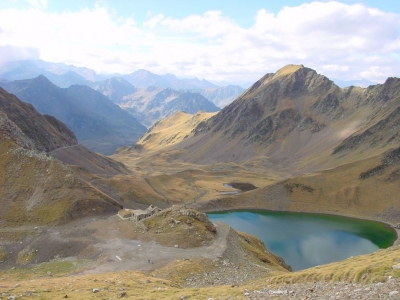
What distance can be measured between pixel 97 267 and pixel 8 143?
195 ft

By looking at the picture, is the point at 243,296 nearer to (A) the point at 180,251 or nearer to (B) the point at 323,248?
(A) the point at 180,251

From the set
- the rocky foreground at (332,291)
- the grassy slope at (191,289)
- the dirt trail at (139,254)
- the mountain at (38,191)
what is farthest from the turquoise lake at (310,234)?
the rocky foreground at (332,291)

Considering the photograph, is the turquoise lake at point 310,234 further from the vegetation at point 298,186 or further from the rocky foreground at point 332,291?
the rocky foreground at point 332,291

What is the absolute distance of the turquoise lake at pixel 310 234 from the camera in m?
100

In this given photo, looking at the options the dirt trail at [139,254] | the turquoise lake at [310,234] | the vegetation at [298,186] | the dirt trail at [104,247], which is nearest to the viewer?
the dirt trail at [139,254]

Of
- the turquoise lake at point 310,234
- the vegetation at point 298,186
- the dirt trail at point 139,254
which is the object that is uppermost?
the dirt trail at point 139,254

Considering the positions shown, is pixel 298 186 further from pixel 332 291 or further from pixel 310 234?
pixel 332 291

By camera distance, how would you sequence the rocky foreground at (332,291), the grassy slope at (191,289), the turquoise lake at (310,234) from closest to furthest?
the rocky foreground at (332,291), the grassy slope at (191,289), the turquoise lake at (310,234)

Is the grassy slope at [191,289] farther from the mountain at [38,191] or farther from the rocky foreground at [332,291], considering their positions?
the mountain at [38,191]

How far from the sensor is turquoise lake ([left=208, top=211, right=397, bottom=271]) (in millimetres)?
100062

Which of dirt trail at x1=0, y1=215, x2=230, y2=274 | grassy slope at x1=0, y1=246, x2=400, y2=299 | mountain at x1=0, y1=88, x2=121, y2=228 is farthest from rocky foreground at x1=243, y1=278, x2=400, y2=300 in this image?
mountain at x1=0, y1=88, x2=121, y2=228

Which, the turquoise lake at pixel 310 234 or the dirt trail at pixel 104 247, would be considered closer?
the dirt trail at pixel 104 247

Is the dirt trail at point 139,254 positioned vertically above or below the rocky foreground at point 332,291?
below

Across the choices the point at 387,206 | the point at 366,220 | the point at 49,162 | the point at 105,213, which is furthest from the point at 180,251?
the point at 387,206
